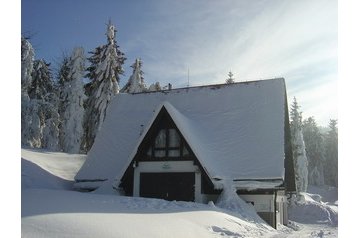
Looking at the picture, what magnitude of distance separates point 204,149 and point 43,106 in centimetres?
1297

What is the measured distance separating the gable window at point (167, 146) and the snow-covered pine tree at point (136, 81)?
23027 mm

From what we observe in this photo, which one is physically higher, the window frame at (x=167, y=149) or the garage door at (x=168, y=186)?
the window frame at (x=167, y=149)

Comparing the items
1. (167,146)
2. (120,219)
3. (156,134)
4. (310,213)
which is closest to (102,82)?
(156,134)

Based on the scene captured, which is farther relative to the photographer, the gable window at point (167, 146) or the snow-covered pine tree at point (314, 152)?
the snow-covered pine tree at point (314, 152)

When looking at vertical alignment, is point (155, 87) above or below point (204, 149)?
above

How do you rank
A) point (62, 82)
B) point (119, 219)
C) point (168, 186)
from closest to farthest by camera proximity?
1. point (119, 219)
2. point (168, 186)
3. point (62, 82)

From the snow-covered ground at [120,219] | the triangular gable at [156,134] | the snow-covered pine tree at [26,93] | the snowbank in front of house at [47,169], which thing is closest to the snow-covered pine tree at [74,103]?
the snow-covered pine tree at [26,93]

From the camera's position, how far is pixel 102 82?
3816 centimetres

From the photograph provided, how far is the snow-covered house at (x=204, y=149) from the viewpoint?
63.5ft

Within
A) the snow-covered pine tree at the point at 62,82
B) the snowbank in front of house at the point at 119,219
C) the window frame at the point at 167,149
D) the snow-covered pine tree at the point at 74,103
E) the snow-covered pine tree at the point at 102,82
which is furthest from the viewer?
the snow-covered pine tree at the point at 62,82

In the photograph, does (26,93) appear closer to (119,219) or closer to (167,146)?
(167,146)

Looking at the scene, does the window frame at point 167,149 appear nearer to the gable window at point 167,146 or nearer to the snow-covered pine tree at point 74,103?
the gable window at point 167,146

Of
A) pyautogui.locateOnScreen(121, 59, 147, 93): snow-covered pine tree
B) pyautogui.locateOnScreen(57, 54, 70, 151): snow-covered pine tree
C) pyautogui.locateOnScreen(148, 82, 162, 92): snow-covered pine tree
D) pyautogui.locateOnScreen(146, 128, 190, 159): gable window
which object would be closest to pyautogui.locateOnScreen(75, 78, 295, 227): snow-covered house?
pyautogui.locateOnScreen(146, 128, 190, 159): gable window
